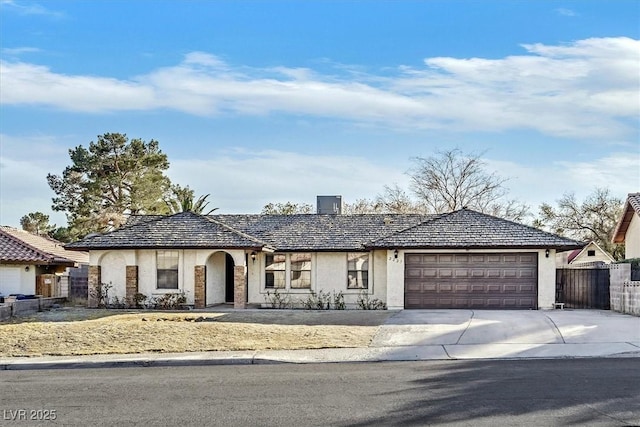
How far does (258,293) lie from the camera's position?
3008cm

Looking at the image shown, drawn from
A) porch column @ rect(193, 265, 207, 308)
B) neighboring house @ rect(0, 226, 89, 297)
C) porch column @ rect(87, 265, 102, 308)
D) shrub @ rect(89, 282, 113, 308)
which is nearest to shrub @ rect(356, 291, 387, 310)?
porch column @ rect(193, 265, 207, 308)

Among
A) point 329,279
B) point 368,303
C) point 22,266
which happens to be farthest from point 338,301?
point 22,266

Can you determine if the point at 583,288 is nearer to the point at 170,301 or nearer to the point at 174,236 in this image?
the point at 170,301

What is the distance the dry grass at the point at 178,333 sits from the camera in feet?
59.8

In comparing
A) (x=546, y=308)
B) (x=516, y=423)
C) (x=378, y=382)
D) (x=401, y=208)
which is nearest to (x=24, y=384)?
(x=378, y=382)

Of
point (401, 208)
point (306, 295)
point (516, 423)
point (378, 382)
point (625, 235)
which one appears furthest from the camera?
point (401, 208)

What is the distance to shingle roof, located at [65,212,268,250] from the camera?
2831cm

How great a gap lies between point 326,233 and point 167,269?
657 centimetres

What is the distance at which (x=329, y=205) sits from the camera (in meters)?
35.7

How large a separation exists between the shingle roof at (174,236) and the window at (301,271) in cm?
182

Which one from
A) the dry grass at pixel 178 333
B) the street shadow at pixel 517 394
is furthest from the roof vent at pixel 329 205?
the street shadow at pixel 517 394

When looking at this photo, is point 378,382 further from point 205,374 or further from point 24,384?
point 24,384

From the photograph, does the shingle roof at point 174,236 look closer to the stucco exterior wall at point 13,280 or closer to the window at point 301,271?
the window at point 301,271

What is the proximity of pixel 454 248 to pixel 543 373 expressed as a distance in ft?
43.8
